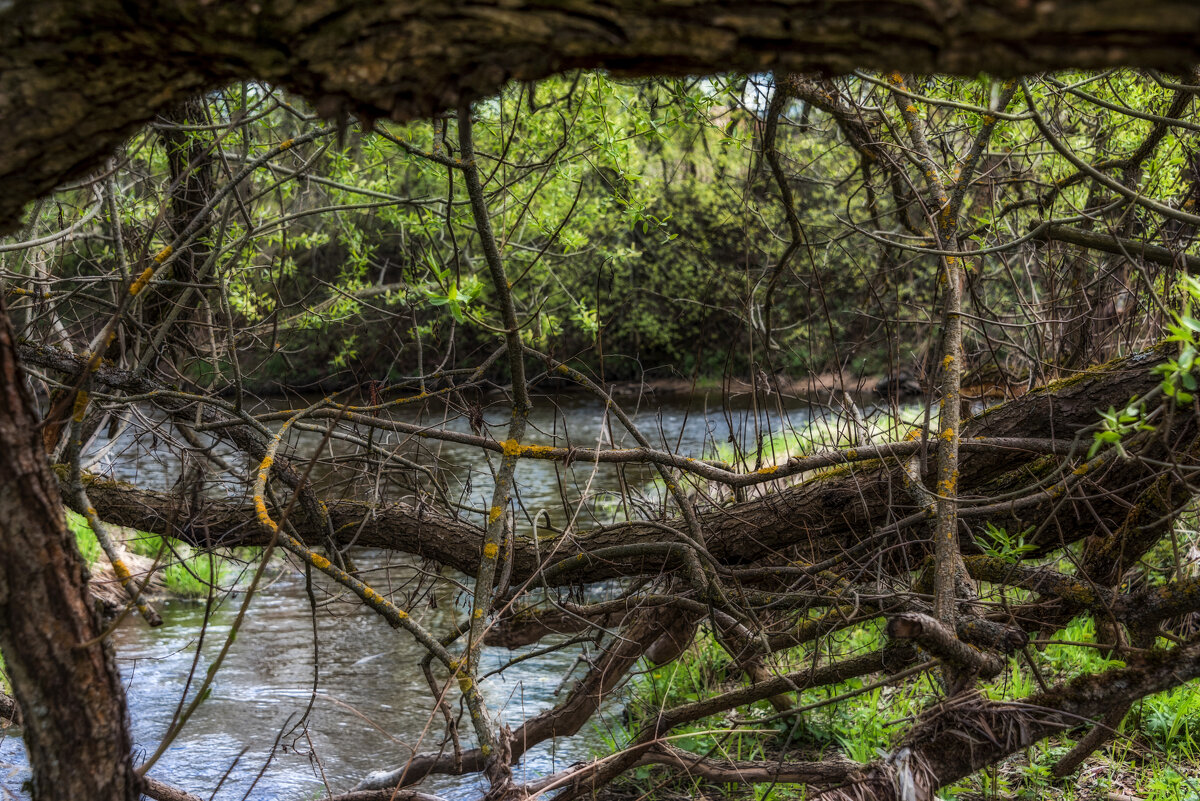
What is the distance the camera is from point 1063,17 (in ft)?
3.15

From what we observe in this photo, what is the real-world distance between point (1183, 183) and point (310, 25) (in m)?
4.32

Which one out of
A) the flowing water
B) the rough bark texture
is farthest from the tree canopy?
the flowing water

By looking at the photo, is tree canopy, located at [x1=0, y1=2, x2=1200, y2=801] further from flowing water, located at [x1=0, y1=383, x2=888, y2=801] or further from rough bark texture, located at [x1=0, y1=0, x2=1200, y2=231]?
flowing water, located at [x1=0, y1=383, x2=888, y2=801]

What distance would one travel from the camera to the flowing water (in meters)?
4.50

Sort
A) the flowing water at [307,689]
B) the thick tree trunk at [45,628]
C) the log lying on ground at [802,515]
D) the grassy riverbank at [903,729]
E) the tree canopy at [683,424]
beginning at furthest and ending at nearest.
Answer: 1. the flowing water at [307,689]
2. the grassy riverbank at [903,729]
3. the log lying on ground at [802,515]
4. the thick tree trunk at [45,628]
5. the tree canopy at [683,424]

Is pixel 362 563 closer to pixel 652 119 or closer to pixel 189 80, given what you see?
pixel 652 119

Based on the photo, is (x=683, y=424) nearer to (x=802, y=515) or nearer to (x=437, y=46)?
(x=802, y=515)

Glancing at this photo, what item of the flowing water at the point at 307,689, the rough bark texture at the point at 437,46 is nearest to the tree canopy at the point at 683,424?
the rough bark texture at the point at 437,46

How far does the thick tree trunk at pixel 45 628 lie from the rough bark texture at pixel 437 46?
1.22 ft

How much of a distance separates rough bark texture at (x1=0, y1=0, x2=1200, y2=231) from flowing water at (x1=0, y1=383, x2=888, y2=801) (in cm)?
193

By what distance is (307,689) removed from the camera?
18.6 feet

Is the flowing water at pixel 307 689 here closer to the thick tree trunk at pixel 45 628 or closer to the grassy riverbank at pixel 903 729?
the grassy riverbank at pixel 903 729

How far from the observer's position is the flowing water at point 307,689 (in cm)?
450

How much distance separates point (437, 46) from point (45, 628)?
1.14 metres
